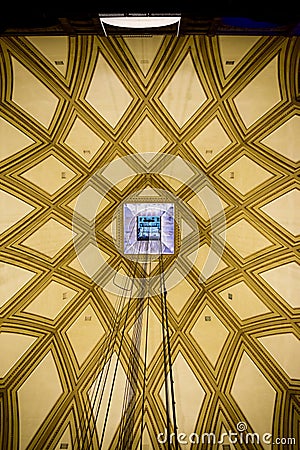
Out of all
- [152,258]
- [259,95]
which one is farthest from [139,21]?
[152,258]

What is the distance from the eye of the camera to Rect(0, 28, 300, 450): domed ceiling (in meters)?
7.78

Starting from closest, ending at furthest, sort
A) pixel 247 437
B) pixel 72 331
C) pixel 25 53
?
1. pixel 25 53
2. pixel 247 437
3. pixel 72 331

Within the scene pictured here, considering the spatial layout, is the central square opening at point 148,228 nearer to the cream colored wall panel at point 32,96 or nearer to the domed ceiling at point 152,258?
the domed ceiling at point 152,258

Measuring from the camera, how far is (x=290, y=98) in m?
7.62

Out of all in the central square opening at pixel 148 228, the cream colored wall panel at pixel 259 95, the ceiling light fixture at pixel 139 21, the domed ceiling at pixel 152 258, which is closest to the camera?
the ceiling light fixture at pixel 139 21

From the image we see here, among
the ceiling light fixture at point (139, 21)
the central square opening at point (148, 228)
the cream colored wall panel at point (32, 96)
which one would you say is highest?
the cream colored wall panel at point (32, 96)

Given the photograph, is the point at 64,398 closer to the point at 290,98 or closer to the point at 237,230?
the point at 237,230

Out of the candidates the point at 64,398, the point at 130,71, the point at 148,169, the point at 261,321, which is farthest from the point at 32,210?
the point at 261,321

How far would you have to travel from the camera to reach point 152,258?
9188mm

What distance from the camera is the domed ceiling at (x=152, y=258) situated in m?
7.78

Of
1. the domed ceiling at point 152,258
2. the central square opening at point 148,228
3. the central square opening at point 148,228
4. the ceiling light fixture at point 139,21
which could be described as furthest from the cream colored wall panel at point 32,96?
the ceiling light fixture at point 139,21

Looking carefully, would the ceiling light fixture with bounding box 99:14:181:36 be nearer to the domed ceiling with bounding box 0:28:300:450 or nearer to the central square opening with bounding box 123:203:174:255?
the domed ceiling with bounding box 0:28:300:450

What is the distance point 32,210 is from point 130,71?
3.19m

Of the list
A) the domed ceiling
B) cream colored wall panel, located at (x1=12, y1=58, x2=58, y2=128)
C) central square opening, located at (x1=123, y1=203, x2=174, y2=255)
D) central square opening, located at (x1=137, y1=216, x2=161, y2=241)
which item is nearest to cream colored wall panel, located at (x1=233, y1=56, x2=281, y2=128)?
the domed ceiling
